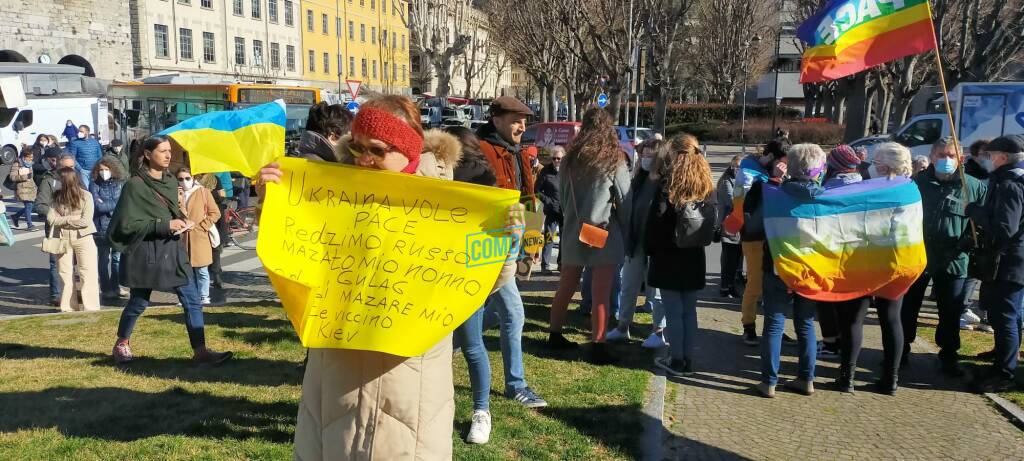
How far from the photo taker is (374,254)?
2.70m

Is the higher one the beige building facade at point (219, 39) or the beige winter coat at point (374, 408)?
the beige building facade at point (219, 39)

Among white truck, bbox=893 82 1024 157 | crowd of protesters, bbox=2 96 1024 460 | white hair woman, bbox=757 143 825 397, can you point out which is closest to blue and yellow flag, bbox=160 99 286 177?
crowd of protesters, bbox=2 96 1024 460

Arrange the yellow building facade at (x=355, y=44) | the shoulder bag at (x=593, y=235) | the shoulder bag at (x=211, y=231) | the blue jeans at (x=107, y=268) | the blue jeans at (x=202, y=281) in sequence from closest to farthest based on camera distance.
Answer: the shoulder bag at (x=593, y=235), the shoulder bag at (x=211, y=231), the blue jeans at (x=202, y=281), the blue jeans at (x=107, y=268), the yellow building facade at (x=355, y=44)

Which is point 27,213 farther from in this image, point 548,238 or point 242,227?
point 548,238

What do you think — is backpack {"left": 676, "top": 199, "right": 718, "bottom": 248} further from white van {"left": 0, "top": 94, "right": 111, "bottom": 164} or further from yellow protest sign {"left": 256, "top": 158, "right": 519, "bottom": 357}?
white van {"left": 0, "top": 94, "right": 111, "bottom": 164}

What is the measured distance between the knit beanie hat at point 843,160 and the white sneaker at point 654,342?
6.45 ft

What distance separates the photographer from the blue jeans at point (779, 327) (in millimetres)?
5195

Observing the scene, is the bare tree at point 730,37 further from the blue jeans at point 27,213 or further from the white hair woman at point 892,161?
the white hair woman at point 892,161

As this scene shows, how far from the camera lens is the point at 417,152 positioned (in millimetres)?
2787

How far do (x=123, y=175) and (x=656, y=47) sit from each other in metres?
28.1

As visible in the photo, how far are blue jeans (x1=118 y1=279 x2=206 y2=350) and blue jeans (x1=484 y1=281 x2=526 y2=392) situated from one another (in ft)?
7.48

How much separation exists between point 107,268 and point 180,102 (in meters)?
15.9

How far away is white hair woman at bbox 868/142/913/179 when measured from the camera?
507 cm

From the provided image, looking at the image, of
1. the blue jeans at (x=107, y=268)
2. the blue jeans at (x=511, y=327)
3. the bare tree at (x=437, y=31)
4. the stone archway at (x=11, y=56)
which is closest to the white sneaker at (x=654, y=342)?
the blue jeans at (x=511, y=327)
